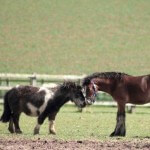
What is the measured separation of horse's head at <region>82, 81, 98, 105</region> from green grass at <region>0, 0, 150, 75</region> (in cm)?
2323

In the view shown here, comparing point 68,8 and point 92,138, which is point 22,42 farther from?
point 92,138

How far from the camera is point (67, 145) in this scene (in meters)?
12.5

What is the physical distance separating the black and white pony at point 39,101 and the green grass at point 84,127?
415mm

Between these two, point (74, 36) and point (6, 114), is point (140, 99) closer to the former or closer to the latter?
point (6, 114)

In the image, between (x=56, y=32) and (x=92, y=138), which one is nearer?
(x=92, y=138)

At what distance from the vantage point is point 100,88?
1595 centimetres

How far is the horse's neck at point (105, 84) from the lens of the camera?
15859 mm

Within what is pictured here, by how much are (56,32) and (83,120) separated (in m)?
27.2

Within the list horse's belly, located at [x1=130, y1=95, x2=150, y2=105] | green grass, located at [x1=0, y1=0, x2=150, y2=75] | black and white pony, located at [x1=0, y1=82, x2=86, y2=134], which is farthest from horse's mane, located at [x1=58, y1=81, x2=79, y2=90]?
green grass, located at [x1=0, y1=0, x2=150, y2=75]

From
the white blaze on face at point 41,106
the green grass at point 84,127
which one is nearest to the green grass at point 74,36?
the green grass at point 84,127

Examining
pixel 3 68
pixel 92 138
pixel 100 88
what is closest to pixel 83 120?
pixel 100 88

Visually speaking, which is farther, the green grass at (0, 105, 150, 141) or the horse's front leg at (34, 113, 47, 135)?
the horse's front leg at (34, 113, 47, 135)

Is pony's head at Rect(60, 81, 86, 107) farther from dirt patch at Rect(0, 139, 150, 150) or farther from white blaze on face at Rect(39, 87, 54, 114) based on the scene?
dirt patch at Rect(0, 139, 150, 150)

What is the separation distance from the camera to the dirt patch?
1215cm
